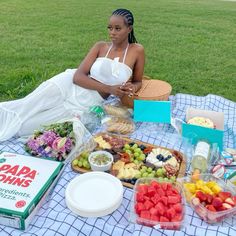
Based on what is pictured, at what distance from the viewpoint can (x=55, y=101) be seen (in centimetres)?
356

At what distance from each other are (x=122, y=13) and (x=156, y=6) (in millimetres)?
7482

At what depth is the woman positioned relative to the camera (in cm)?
341

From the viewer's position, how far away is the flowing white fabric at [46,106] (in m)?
3.37

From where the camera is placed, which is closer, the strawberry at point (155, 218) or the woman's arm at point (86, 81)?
the strawberry at point (155, 218)

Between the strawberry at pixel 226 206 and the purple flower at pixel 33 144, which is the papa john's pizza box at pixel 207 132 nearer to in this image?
the strawberry at pixel 226 206

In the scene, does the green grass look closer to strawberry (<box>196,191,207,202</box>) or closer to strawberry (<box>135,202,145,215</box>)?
strawberry (<box>196,191,207,202</box>)

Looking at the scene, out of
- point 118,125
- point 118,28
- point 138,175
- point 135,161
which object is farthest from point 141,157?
point 118,28

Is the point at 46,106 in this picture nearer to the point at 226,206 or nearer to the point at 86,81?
the point at 86,81

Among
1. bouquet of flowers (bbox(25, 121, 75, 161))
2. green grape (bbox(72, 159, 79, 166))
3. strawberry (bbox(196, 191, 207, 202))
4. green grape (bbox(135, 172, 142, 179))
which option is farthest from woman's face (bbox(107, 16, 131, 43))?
strawberry (bbox(196, 191, 207, 202))

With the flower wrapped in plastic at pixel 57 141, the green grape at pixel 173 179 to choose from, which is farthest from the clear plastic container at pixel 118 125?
the green grape at pixel 173 179

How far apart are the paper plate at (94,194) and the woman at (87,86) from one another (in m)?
1.03

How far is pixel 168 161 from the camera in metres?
2.87

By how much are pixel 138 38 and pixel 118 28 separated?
155 inches

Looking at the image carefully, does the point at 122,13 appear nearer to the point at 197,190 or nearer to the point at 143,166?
the point at 143,166
